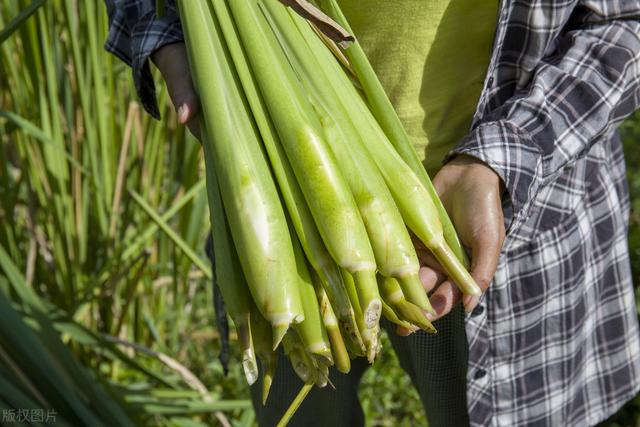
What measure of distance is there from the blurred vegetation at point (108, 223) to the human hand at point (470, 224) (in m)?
0.60

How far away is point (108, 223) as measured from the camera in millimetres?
1782

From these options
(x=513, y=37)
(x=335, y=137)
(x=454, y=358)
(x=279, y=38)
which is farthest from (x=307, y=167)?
(x=454, y=358)

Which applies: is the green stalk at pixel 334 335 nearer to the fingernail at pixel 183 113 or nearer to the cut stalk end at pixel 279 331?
the cut stalk end at pixel 279 331

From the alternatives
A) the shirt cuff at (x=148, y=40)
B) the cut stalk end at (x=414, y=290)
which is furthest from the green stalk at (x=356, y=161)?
the shirt cuff at (x=148, y=40)

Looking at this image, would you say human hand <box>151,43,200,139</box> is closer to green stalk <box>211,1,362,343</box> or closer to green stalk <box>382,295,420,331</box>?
green stalk <box>211,1,362,343</box>

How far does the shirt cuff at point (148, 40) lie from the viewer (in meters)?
1.01

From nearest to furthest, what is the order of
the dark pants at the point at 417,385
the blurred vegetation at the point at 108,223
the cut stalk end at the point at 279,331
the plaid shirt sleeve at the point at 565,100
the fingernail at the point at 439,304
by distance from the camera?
the cut stalk end at the point at 279,331 → the fingernail at the point at 439,304 → the plaid shirt sleeve at the point at 565,100 → the dark pants at the point at 417,385 → the blurred vegetation at the point at 108,223

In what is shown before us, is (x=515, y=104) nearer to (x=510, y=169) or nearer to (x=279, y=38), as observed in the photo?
(x=510, y=169)

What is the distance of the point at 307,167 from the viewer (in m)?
0.72

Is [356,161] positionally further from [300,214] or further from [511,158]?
[511,158]

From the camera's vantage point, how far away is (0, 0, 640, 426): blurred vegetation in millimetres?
1534

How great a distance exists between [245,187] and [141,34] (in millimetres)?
423

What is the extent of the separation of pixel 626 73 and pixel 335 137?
1.42ft

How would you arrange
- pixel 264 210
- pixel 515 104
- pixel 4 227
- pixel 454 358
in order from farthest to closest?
pixel 4 227 < pixel 454 358 < pixel 515 104 < pixel 264 210
